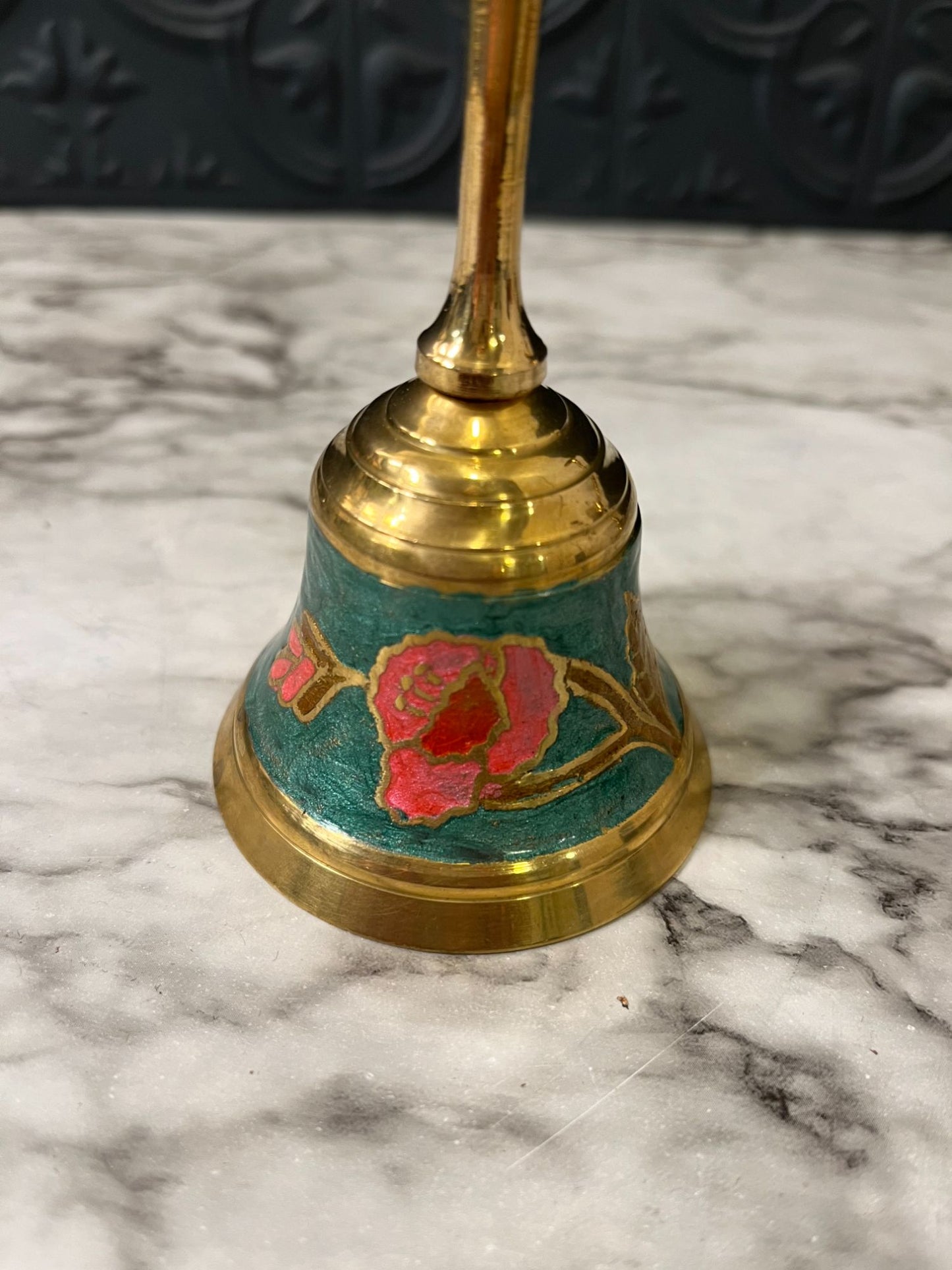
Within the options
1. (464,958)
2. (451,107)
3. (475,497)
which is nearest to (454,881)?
(464,958)

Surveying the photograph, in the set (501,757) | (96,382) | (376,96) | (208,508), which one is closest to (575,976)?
(501,757)

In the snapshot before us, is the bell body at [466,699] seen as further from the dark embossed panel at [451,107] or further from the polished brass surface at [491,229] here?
the dark embossed panel at [451,107]

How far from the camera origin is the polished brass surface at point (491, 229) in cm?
44

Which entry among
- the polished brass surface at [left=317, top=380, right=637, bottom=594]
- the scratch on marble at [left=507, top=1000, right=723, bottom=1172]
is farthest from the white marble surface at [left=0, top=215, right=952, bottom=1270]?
the polished brass surface at [left=317, top=380, right=637, bottom=594]

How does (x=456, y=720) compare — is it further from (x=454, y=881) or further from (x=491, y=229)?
(x=491, y=229)

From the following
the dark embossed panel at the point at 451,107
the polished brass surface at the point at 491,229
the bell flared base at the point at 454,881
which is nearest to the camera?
the polished brass surface at the point at 491,229

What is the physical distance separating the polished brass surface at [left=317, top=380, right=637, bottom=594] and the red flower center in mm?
50

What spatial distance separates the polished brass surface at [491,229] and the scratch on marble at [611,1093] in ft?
0.86

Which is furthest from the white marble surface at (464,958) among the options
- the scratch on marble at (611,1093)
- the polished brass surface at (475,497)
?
the polished brass surface at (475,497)

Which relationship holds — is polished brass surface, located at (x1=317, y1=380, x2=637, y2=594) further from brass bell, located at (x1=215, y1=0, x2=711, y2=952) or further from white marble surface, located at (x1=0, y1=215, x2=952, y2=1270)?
white marble surface, located at (x1=0, y1=215, x2=952, y2=1270)

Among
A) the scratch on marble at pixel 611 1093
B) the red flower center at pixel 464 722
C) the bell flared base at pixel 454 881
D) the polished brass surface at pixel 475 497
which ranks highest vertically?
the polished brass surface at pixel 475 497

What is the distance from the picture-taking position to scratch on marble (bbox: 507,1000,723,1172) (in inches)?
19.6

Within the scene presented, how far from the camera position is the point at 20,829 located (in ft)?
2.00

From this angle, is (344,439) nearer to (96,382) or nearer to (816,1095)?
(816,1095)
